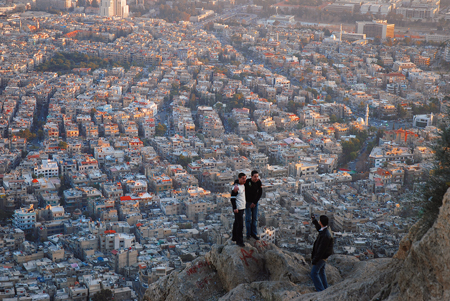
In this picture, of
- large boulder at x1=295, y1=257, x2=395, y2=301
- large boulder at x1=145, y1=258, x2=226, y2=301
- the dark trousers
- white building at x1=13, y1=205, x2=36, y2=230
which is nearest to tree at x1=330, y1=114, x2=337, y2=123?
white building at x1=13, y1=205, x2=36, y2=230

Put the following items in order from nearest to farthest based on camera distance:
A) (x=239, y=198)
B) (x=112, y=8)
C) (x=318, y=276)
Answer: (x=318, y=276), (x=239, y=198), (x=112, y=8)

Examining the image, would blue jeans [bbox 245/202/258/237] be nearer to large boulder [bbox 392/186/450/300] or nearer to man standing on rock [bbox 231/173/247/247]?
man standing on rock [bbox 231/173/247/247]

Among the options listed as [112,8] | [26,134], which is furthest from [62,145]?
[112,8]

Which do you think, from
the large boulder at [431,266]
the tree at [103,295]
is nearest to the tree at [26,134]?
the tree at [103,295]

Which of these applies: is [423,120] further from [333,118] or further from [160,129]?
[160,129]

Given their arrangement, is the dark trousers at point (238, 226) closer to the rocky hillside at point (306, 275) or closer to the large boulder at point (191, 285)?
the rocky hillside at point (306, 275)

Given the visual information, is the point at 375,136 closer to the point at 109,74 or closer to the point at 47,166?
the point at 47,166

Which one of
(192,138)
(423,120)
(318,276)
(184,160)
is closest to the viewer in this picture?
(318,276)
